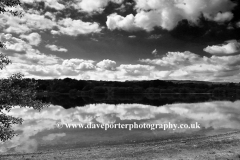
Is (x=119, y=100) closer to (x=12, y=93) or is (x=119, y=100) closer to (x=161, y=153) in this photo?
(x=161, y=153)

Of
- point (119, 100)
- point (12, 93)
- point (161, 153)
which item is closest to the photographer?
point (12, 93)

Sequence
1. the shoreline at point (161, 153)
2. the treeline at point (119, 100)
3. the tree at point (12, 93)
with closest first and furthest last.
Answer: the tree at point (12, 93)
the shoreline at point (161, 153)
the treeline at point (119, 100)

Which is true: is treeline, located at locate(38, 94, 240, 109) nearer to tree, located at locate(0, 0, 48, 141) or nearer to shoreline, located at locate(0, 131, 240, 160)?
shoreline, located at locate(0, 131, 240, 160)

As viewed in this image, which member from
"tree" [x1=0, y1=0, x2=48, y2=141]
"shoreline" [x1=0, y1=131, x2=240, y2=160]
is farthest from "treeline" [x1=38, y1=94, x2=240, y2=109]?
"tree" [x1=0, y1=0, x2=48, y2=141]

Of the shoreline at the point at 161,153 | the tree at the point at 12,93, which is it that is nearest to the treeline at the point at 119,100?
the shoreline at the point at 161,153

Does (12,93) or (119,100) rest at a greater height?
(12,93)

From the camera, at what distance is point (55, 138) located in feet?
84.9

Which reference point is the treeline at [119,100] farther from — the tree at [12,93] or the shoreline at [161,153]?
the tree at [12,93]

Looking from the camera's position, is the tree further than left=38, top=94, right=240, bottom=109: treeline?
No

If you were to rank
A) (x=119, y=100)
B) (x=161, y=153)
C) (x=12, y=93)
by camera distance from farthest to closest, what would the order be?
(x=119, y=100) < (x=161, y=153) < (x=12, y=93)

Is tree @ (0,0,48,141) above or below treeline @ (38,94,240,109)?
above

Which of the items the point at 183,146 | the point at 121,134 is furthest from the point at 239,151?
the point at 121,134

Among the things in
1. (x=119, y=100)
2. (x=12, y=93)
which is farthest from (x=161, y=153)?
(x=119, y=100)

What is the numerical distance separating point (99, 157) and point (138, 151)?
138 inches
